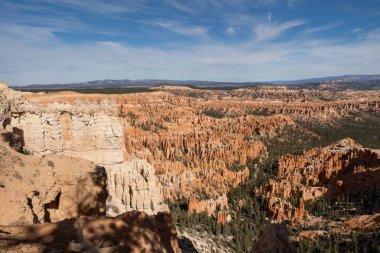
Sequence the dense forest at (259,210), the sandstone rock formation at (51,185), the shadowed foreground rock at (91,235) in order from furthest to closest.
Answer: the dense forest at (259,210) < the sandstone rock formation at (51,185) < the shadowed foreground rock at (91,235)

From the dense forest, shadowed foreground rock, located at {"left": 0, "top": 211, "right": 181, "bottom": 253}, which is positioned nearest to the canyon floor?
shadowed foreground rock, located at {"left": 0, "top": 211, "right": 181, "bottom": 253}

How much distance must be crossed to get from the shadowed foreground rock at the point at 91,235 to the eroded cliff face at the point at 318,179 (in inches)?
1844

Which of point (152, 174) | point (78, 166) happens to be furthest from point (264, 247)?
point (152, 174)

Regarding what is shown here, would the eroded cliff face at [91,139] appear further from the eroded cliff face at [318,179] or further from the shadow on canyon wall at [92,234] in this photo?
the eroded cliff face at [318,179]

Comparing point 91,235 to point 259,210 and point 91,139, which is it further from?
point 259,210

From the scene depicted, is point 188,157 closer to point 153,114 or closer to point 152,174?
point 153,114

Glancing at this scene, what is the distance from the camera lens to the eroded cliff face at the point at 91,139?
24.0 metres

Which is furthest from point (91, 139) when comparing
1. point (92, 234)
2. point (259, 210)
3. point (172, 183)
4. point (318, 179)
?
point (318, 179)

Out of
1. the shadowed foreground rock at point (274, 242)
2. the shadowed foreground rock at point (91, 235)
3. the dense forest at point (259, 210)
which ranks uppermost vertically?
the shadowed foreground rock at point (91, 235)

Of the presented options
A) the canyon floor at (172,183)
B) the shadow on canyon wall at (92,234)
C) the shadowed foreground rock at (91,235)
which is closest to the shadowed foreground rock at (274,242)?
the canyon floor at (172,183)

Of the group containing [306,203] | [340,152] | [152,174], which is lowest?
[306,203]

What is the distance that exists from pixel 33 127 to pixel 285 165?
62.8m

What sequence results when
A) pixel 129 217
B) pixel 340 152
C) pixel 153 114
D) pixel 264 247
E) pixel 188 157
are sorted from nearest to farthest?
1. pixel 129 217
2. pixel 264 247
3. pixel 340 152
4. pixel 188 157
5. pixel 153 114

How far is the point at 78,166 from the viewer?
13359 mm
